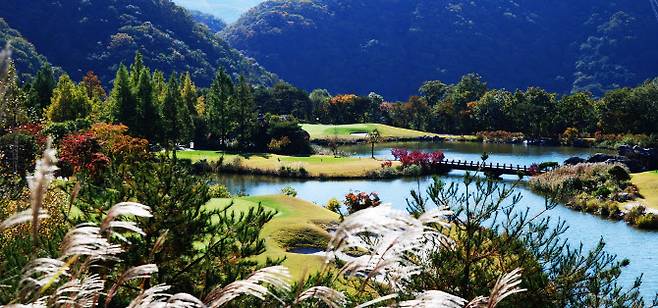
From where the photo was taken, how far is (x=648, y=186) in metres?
41.8

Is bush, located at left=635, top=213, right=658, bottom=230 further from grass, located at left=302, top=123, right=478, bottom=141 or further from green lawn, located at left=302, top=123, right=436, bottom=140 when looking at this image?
green lawn, located at left=302, top=123, right=436, bottom=140

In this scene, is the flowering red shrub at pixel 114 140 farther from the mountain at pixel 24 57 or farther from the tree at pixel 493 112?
the mountain at pixel 24 57

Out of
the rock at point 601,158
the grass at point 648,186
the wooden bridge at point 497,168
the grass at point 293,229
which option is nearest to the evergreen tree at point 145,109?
the wooden bridge at point 497,168

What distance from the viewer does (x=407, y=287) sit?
10.9 meters

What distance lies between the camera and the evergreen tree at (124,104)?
53922mm

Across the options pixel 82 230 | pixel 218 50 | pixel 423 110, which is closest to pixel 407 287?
pixel 82 230

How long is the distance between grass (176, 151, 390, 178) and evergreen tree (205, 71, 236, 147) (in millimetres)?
6745

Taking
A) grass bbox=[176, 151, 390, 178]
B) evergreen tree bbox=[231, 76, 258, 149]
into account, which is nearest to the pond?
grass bbox=[176, 151, 390, 178]

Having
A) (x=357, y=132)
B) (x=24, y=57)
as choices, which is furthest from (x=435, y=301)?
(x=24, y=57)

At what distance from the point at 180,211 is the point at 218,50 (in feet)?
512

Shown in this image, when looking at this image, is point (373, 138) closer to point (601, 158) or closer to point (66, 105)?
point (601, 158)

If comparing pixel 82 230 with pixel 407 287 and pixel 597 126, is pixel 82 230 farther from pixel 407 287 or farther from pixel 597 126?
pixel 597 126

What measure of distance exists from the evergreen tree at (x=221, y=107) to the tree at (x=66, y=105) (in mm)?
13293

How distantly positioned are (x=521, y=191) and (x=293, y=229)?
23.8m
